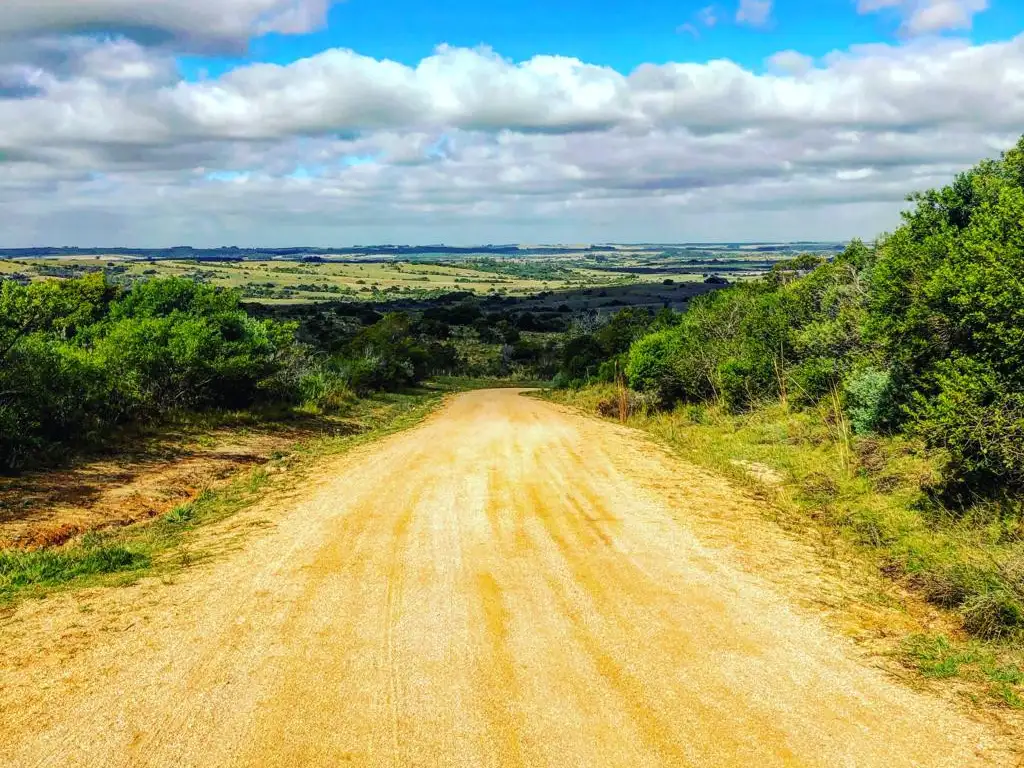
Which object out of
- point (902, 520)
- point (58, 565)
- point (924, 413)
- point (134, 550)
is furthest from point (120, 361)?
point (924, 413)

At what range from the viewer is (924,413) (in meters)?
10.8

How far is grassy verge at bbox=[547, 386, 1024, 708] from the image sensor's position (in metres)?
6.75

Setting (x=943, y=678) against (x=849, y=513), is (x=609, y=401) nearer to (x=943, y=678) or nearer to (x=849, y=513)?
(x=849, y=513)

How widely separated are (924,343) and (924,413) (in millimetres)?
1491

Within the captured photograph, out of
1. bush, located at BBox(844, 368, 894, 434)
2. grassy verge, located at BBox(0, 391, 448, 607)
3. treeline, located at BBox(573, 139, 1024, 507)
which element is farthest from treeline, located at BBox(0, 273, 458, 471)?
bush, located at BBox(844, 368, 894, 434)

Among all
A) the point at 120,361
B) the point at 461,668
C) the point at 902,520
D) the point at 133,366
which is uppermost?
the point at 120,361

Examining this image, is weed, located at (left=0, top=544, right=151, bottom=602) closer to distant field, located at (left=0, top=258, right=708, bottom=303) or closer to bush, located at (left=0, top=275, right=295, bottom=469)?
bush, located at (left=0, top=275, right=295, bottom=469)

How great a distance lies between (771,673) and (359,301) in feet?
403

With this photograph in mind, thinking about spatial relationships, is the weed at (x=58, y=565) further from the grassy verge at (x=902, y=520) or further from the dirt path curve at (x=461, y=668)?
the grassy verge at (x=902, y=520)

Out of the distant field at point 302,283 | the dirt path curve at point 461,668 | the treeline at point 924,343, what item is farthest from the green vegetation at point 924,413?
the distant field at point 302,283

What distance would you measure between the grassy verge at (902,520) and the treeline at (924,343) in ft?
2.32

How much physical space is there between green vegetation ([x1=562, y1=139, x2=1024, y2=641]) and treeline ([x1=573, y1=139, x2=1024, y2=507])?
1.2 inches

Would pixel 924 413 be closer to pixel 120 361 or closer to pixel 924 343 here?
pixel 924 343

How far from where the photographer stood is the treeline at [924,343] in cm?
990
